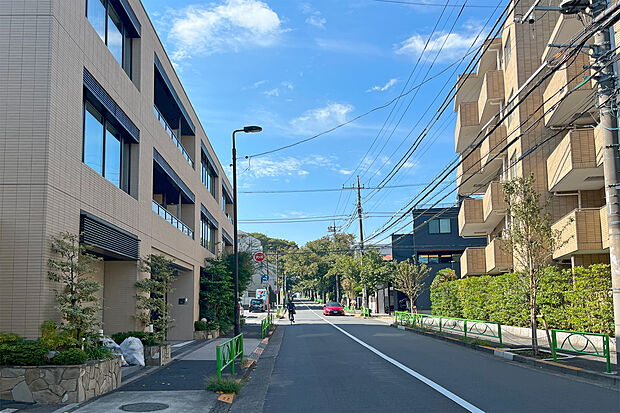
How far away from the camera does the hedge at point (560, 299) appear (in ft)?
59.5

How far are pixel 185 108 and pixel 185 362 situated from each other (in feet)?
42.1

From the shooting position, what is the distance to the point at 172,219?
23.5 meters

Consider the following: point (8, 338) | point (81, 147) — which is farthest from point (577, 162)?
point (8, 338)

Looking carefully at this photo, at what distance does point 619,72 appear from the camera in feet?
53.9

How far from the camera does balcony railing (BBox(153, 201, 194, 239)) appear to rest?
2038 cm

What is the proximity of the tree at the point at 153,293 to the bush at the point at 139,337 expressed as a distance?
0.47 feet

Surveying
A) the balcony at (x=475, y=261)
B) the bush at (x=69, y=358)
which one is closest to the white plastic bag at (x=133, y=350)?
the bush at (x=69, y=358)

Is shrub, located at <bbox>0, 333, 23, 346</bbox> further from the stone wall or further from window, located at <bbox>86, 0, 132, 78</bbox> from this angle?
window, located at <bbox>86, 0, 132, 78</bbox>

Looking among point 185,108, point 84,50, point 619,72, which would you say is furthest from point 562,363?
point 185,108

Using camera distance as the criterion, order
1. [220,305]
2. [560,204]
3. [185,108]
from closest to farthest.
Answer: [560,204] → [185,108] → [220,305]

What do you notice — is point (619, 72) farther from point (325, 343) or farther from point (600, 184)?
point (325, 343)

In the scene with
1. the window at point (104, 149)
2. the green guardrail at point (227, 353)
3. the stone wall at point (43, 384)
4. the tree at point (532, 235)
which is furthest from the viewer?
the tree at point (532, 235)

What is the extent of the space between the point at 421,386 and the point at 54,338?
7222 mm

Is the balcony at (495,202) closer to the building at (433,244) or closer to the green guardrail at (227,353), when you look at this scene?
the green guardrail at (227,353)
